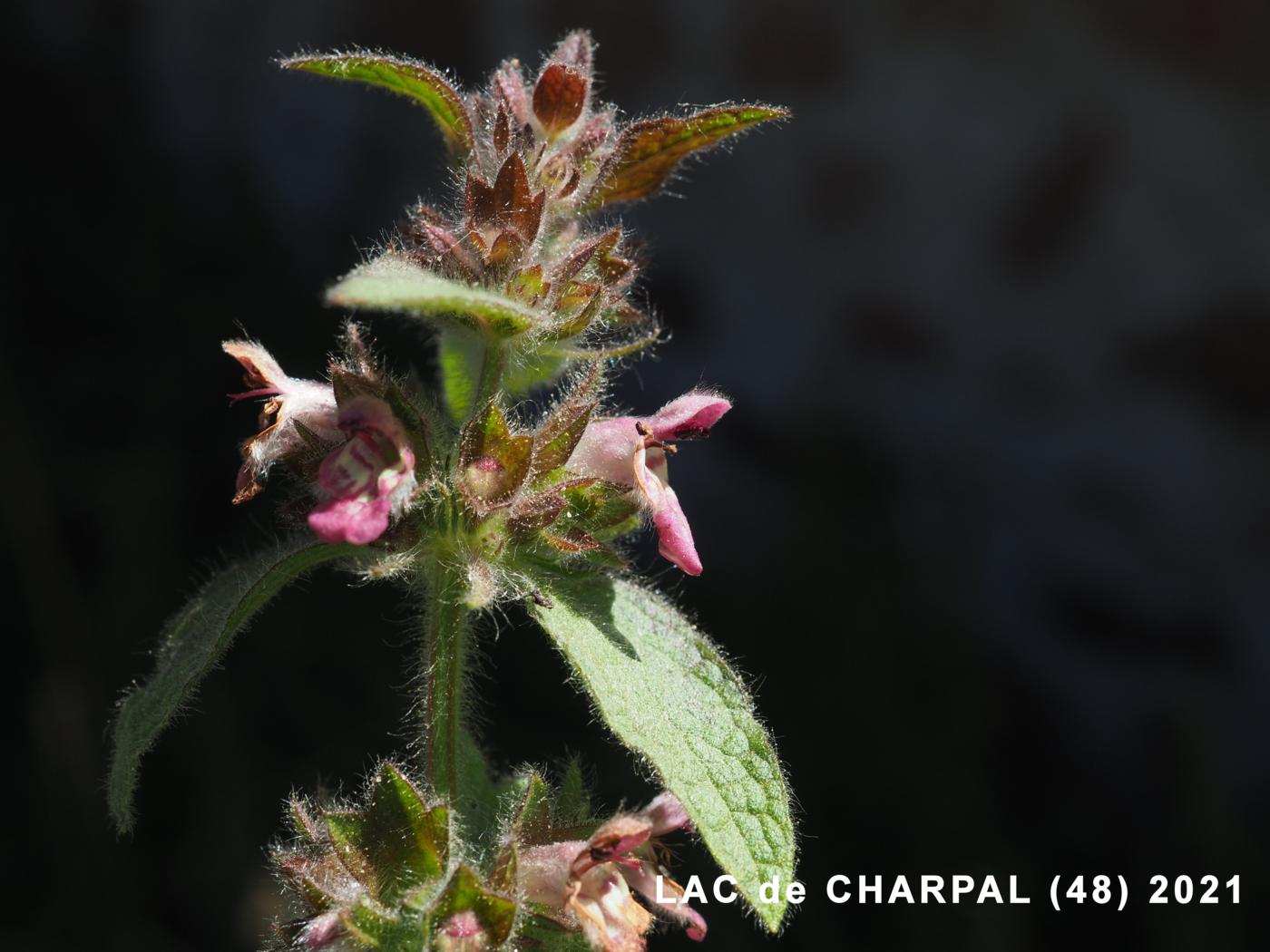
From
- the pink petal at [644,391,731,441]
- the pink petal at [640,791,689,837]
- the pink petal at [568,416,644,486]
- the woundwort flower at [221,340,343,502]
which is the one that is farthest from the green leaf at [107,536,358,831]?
the pink petal at [640,791,689,837]

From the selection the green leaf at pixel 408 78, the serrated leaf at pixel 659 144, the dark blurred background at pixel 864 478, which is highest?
the green leaf at pixel 408 78

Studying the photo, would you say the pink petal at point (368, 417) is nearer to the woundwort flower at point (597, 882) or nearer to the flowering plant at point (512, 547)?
the flowering plant at point (512, 547)

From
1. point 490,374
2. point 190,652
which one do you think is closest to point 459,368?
point 490,374

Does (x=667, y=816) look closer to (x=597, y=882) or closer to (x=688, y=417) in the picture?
(x=597, y=882)

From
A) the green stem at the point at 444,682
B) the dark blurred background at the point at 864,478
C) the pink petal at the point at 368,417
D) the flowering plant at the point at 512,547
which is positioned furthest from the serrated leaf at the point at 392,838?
the dark blurred background at the point at 864,478

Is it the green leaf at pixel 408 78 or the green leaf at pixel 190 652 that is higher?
the green leaf at pixel 408 78

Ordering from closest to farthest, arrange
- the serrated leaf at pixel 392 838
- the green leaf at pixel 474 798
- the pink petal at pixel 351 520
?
the pink petal at pixel 351 520
the serrated leaf at pixel 392 838
the green leaf at pixel 474 798

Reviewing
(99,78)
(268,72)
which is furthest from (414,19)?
(99,78)

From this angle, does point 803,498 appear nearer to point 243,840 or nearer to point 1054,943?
point 1054,943
